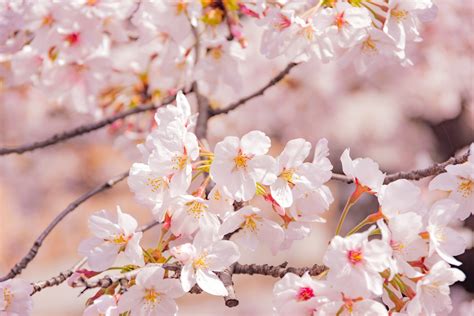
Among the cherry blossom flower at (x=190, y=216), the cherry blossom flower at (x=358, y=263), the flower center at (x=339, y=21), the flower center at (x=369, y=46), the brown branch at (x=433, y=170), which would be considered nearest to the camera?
the cherry blossom flower at (x=358, y=263)

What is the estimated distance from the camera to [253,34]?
245cm

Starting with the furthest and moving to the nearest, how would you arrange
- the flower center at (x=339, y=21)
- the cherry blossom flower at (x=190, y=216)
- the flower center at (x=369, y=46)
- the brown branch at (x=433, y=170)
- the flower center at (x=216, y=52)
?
the flower center at (x=216, y=52)
the flower center at (x=369, y=46)
the flower center at (x=339, y=21)
the brown branch at (x=433, y=170)
the cherry blossom flower at (x=190, y=216)

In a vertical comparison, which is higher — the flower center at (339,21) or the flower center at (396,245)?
the flower center at (339,21)

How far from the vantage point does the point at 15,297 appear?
100 centimetres

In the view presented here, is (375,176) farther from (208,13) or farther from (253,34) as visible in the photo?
(253,34)

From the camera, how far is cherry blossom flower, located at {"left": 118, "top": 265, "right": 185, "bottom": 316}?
0.90 m

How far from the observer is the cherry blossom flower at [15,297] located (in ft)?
3.27

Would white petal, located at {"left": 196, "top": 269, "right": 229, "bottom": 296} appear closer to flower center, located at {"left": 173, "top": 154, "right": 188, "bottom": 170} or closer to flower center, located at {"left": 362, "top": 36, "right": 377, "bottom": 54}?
flower center, located at {"left": 173, "top": 154, "right": 188, "bottom": 170}

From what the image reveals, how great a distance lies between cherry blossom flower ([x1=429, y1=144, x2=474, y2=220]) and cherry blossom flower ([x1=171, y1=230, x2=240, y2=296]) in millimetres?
307

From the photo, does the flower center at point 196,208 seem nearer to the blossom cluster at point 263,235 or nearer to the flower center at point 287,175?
the blossom cluster at point 263,235

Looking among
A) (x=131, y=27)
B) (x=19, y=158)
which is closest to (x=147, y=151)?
(x=131, y=27)

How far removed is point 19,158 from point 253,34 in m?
2.03

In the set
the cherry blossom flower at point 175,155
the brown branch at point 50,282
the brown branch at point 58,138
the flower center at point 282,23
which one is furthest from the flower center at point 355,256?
the brown branch at point 58,138

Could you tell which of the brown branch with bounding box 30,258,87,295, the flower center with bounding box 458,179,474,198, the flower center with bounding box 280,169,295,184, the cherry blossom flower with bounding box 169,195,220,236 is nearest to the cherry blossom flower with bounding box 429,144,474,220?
the flower center with bounding box 458,179,474,198
